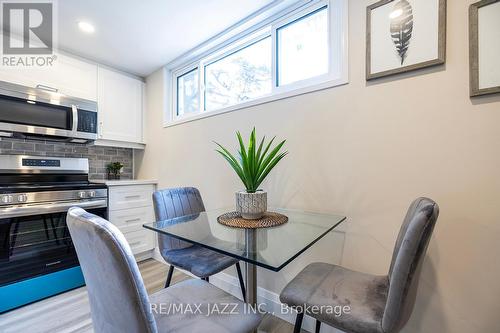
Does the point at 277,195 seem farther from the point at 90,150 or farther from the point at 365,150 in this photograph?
the point at 90,150

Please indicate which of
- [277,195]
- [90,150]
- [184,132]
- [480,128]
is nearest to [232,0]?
[184,132]

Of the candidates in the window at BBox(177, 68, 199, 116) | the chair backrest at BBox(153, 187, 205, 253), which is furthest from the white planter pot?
the window at BBox(177, 68, 199, 116)

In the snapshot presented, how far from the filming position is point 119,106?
2.60 metres

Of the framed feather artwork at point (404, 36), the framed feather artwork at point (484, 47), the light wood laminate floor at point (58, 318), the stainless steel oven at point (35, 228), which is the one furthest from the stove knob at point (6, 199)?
the framed feather artwork at point (484, 47)

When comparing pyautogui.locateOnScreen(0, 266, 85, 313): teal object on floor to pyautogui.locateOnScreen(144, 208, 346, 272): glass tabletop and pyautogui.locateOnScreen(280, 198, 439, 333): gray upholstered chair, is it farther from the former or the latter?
pyautogui.locateOnScreen(280, 198, 439, 333): gray upholstered chair

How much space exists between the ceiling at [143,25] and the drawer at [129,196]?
1.37 m

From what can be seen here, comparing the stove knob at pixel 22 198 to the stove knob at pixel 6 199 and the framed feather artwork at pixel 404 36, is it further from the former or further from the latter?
the framed feather artwork at pixel 404 36

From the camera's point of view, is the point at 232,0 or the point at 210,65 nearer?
the point at 232,0

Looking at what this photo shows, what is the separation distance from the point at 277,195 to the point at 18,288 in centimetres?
203

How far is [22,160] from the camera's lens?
199 cm

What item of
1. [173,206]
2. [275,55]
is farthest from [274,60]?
[173,206]

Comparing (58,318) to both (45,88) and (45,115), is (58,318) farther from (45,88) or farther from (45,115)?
(45,88)

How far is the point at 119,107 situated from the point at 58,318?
6.62ft

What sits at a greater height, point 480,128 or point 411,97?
point 411,97
